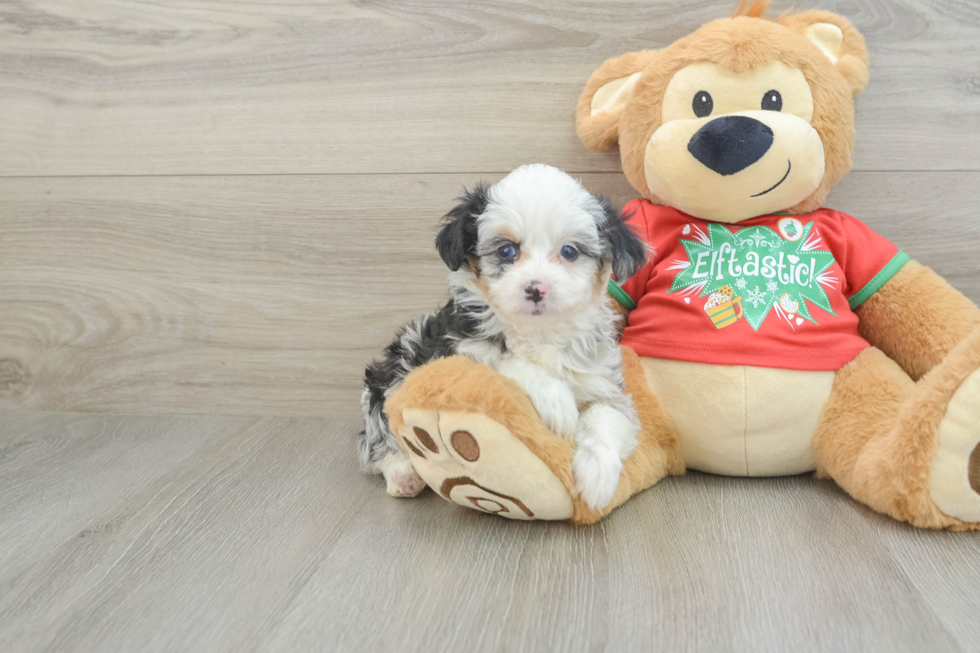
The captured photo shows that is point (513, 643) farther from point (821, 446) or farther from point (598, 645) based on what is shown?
point (821, 446)

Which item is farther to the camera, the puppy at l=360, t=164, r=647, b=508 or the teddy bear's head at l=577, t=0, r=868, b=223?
the teddy bear's head at l=577, t=0, r=868, b=223

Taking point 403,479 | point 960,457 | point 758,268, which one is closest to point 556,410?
point 403,479

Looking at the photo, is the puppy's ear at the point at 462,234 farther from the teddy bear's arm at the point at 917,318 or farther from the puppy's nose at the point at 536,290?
the teddy bear's arm at the point at 917,318

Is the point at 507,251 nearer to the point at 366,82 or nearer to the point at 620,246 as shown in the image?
the point at 620,246

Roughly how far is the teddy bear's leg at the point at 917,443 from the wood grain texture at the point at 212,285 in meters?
0.67

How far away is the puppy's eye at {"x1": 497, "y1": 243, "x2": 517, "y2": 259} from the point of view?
42.0 inches

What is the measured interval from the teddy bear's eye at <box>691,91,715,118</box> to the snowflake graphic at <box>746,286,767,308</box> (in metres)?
0.34

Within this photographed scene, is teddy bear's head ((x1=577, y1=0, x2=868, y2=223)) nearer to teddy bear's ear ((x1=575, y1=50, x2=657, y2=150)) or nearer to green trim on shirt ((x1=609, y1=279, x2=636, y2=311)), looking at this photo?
teddy bear's ear ((x1=575, y1=50, x2=657, y2=150))

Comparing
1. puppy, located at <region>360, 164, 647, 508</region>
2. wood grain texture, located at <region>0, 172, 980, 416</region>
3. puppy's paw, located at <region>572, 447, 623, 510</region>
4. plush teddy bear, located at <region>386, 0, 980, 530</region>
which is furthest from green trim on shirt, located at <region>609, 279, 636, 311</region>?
puppy's paw, located at <region>572, 447, 623, 510</region>

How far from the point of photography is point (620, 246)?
109 cm

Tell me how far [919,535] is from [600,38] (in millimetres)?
1147

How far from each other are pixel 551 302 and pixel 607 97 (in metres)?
0.61

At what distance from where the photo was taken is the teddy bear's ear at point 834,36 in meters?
1.30

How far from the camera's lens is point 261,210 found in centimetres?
168
